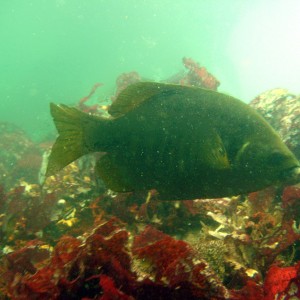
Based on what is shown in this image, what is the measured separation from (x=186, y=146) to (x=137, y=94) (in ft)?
2.05

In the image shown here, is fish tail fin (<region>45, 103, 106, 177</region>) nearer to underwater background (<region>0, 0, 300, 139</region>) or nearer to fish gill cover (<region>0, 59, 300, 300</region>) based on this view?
fish gill cover (<region>0, 59, 300, 300</region>)

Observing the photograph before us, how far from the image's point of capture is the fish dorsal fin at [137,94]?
2348 millimetres

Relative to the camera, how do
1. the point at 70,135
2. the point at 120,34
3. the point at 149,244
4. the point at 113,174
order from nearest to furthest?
the point at 149,244 → the point at 113,174 → the point at 70,135 → the point at 120,34

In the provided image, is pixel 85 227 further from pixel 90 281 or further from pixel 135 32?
pixel 135 32

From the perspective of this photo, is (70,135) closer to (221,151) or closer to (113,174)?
(113,174)

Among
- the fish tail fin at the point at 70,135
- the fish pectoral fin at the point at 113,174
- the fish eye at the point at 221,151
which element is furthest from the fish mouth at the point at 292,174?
the fish tail fin at the point at 70,135

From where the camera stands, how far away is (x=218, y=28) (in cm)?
15362

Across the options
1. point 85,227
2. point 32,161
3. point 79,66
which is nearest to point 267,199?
point 85,227

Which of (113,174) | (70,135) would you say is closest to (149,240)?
(113,174)

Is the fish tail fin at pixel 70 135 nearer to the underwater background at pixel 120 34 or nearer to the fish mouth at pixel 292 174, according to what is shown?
the fish mouth at pixel 292 174

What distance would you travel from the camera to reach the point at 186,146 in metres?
2.15

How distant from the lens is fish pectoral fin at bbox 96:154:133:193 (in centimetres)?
234

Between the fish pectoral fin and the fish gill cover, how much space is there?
0.33 m

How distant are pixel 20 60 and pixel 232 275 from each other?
17982cm
